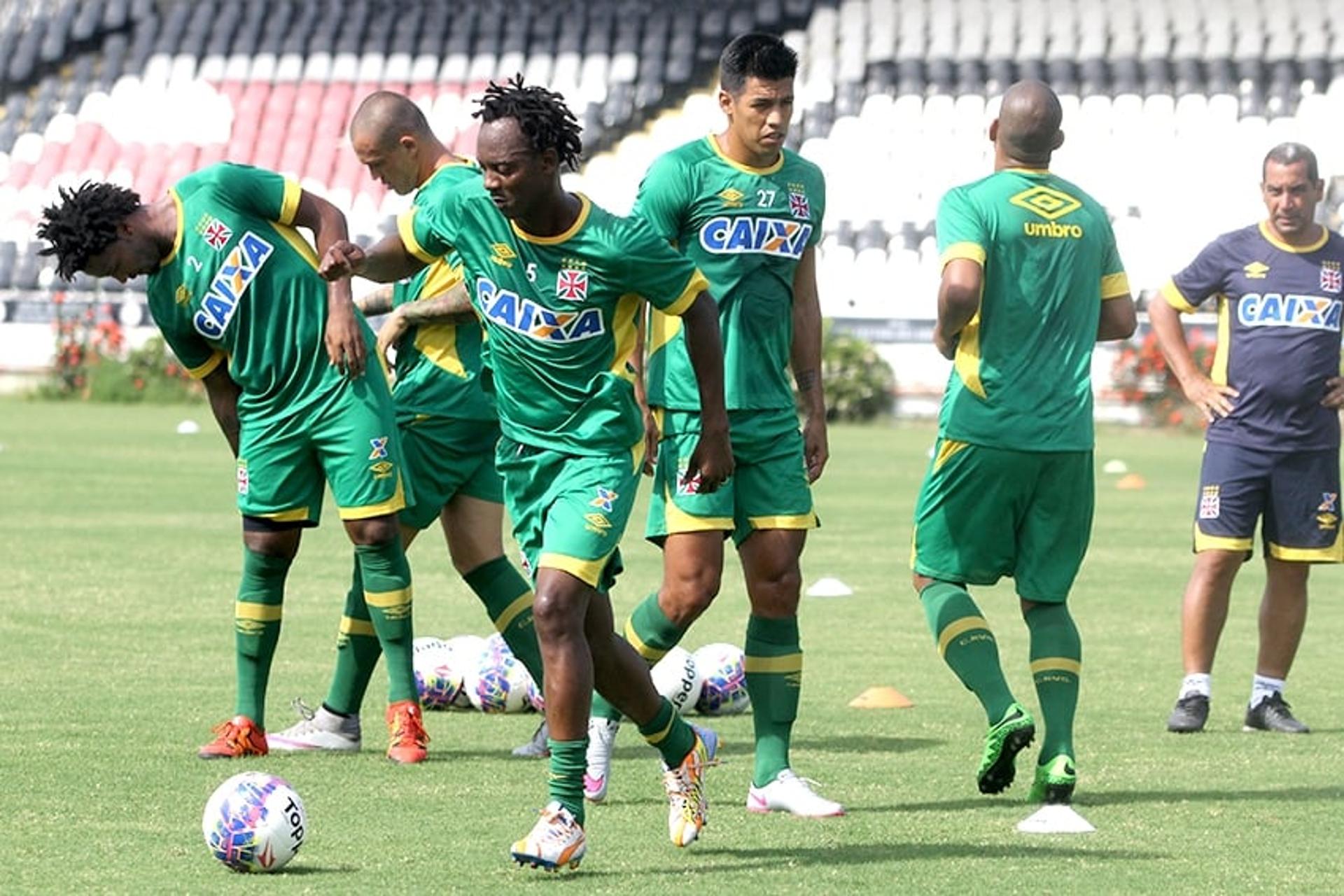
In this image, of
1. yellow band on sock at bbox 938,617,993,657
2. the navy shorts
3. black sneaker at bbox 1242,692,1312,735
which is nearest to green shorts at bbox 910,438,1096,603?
yellow band on sock at bbox 938,617,993,657

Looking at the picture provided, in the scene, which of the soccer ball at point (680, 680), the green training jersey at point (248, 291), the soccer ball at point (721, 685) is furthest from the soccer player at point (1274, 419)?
the green training jersey at point (248, 291)

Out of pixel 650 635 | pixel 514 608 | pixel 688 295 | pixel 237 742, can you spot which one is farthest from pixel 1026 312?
pixel 237 742

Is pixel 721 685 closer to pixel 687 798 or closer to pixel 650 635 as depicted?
pixel 650 635

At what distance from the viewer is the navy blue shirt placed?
31.7 ft

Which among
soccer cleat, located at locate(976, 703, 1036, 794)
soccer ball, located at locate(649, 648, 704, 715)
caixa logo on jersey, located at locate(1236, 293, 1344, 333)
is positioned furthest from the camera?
caixa logo on jersey, located at locate(1236, 293, 1344, 333)

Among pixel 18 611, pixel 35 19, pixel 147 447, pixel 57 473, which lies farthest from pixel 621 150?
pixel 18 611

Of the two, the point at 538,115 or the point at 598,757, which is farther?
the point at 598,757

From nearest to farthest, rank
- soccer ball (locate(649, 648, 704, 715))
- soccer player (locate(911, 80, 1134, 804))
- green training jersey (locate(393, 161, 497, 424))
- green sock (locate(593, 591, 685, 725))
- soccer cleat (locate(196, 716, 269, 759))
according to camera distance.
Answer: soccer player (locate(911, 80, 1134, 804))
green sock (locate(593, 591, 685, 725))
soccer cleat (locate(196, 716, 269, 759))
green training jersey (locate(393, 161, 497, 424))
soccer ball (locate(649, 648, 704, 715))

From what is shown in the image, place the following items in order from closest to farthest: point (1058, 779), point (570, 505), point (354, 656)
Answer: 1. point (570, 505)
2. point (1058, 779)
3. point (354, 656)

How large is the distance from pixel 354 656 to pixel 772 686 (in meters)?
1.78

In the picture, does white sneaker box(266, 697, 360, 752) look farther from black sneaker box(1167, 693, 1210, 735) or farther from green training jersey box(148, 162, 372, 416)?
black sneaker box(1167, 693, 1210, 735)

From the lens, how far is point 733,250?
7.52m

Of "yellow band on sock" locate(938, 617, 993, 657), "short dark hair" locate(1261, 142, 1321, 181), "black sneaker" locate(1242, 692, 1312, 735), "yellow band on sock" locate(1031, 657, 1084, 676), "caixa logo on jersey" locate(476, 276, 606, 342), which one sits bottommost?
"black sneaker" locate(1242, 692, 1312, 735)

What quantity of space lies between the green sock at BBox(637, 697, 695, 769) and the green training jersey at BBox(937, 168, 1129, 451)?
1.43m
